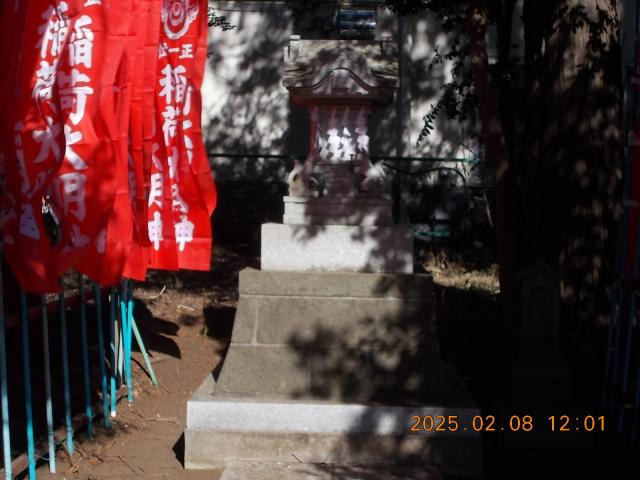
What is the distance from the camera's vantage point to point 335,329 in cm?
561

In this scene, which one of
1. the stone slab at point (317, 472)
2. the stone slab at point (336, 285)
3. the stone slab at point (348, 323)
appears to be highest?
the stone slab at point (336, 285)

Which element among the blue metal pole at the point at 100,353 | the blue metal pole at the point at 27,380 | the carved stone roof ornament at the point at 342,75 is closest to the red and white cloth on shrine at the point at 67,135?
the blue metal pole at the point at 27,380

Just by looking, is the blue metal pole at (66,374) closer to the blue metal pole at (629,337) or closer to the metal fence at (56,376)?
the metal fence at (56,376)

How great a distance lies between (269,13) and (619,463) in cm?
995

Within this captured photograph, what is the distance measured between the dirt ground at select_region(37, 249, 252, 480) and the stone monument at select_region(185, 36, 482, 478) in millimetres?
555

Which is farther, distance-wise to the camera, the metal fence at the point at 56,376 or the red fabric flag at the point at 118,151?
the metal fence at the point at 56,376

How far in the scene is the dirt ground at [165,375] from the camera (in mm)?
5445

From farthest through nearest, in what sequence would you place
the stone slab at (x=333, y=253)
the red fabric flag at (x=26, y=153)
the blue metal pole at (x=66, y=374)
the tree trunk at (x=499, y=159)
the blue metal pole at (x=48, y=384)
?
the tree trunk at (x=499, y=159) < the stone slab at (x=333, y=253) < the blue metal pole at (x=66, y=374) < the blue metal pole at (x=48, y=384) < the red fabric flag at (x=26, y=153)

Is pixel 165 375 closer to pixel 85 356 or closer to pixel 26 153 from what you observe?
pixel 85 356

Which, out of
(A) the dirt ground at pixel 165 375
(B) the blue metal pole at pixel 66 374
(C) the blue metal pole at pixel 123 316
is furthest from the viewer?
(C) the blue metal pole at pixel 123 316

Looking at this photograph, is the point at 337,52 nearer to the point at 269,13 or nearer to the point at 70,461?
the point at 70,461

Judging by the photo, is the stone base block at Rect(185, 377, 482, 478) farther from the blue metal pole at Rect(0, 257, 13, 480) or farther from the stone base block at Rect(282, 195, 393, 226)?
the stone base block at Rect(282, 195, 393, 226)
